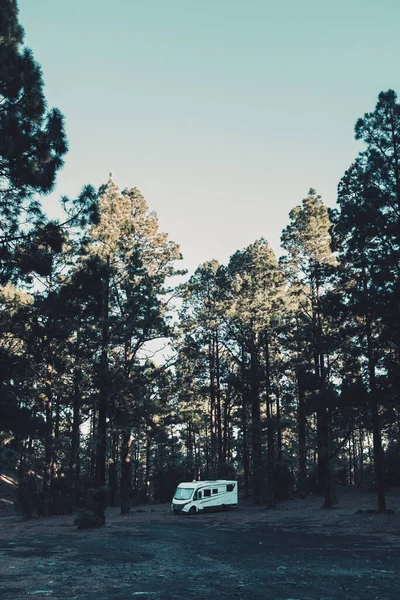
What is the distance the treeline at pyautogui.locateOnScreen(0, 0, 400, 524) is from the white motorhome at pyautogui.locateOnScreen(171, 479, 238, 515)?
2.28 metres

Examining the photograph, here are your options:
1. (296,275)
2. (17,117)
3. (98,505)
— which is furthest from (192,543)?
(296,275)

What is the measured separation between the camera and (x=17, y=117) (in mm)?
12766

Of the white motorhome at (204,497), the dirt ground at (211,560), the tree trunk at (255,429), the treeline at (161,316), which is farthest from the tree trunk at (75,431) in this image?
the tree trunk at (255,429)

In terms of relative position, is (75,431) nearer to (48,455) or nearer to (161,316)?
(48,455)

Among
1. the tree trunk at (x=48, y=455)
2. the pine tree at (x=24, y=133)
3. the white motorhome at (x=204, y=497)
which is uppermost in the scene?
the pine tree at (x=24, y=133)

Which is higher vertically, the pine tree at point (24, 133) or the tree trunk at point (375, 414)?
the pine tree at point (24, 133)

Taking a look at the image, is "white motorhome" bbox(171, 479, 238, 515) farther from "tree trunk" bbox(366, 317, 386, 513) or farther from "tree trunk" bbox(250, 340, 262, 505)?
"tree trunk" bbox(366, 317, 386, 513)

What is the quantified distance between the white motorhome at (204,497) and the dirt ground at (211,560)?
7386 millimetres

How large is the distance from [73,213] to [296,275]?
21.3 meters

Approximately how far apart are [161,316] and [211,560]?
16.2m

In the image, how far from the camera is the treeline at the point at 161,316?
1338cm

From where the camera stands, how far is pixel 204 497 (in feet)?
104

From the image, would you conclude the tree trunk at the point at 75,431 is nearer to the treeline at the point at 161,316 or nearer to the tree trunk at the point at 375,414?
the treeline at the point at 161,316

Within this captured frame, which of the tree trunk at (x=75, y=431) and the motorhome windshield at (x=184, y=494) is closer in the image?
the tree trunk at (x=75, y=431)
